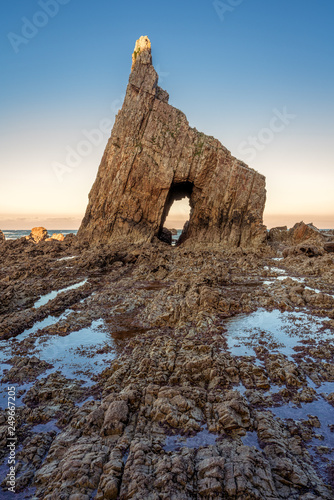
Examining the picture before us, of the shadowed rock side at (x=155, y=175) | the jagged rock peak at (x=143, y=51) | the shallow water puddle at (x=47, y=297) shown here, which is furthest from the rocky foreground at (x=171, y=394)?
the jagged rock peak at (x=143, y=51)

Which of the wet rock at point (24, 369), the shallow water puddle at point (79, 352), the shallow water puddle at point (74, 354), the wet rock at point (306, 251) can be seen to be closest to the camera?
the shallow water puddle at point (74, 354)

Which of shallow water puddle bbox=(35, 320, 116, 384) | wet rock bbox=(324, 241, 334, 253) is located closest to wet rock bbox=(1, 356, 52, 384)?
shallow water puddle bbox=(35, 320, 116, 384)

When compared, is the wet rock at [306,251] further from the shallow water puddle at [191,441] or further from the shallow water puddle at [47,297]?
the shallow water puddle at [191,441]

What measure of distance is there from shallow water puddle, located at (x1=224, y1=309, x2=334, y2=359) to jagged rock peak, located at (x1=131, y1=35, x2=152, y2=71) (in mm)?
37968

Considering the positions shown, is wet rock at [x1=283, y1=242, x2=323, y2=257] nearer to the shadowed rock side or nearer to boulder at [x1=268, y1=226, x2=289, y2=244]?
the shadowed rock side

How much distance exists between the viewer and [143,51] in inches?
1388

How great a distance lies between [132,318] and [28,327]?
4296 millimetres

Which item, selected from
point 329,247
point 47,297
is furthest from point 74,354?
point 329,247

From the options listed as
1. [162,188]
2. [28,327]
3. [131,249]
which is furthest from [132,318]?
[162,188]

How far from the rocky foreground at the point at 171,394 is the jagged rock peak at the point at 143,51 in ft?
116

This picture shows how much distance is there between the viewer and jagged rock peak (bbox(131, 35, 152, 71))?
115 ft

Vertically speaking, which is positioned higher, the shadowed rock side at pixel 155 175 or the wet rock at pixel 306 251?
the shadowed rock side at pixel 155 175

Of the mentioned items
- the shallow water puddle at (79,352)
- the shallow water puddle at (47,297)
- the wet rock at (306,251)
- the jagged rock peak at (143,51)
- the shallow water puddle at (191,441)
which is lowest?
the shallow water puddle at (47,297)

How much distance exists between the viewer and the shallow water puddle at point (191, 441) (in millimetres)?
4441
